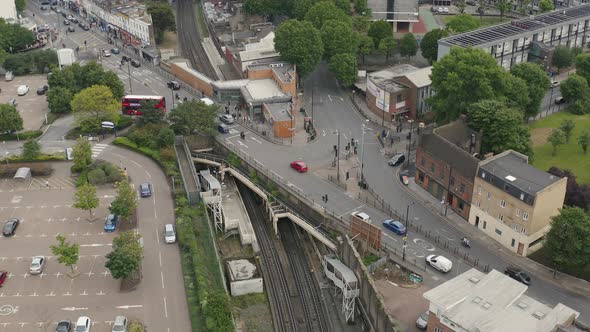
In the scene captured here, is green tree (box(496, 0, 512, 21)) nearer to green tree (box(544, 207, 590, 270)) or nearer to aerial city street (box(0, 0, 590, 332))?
aerial city street (box(0, 0, 590, 332))

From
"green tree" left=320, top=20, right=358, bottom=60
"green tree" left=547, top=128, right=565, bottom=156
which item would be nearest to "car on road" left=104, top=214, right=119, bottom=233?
"green tree" left=320, top=20, right=358, bottom=60

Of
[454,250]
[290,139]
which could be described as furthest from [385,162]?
[454,250]

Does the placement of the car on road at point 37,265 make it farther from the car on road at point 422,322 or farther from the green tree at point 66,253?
the car on road at point 422,322

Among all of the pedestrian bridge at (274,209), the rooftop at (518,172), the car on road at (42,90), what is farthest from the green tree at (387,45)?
the car on road at (42,90)

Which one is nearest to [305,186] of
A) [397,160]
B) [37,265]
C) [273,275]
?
[273,275]

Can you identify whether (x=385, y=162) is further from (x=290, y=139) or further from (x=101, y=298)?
(x=101, y=298)

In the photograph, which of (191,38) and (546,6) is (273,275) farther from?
(546,6)
